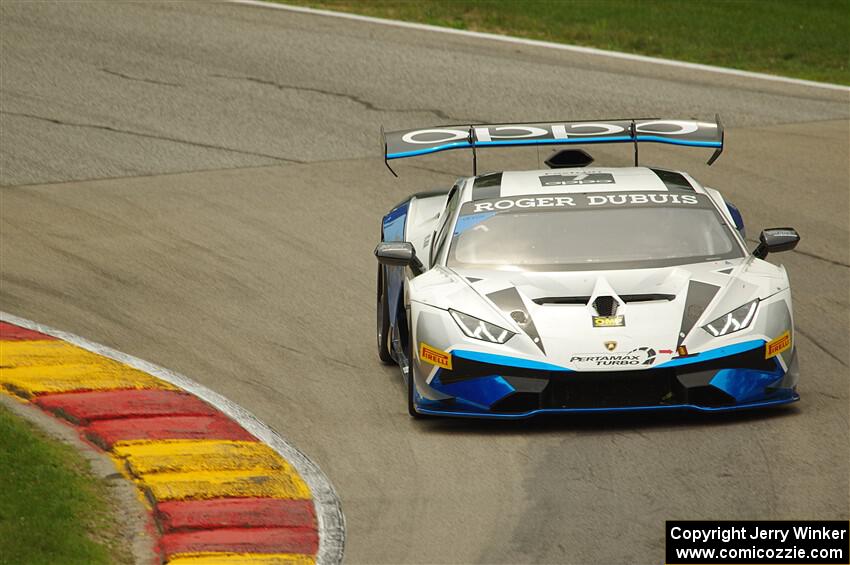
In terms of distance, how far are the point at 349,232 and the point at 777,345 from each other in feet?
18.1

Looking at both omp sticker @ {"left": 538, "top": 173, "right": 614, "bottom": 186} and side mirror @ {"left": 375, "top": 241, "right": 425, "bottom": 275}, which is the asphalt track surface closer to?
side mirror @ {"left": 375, "top": 241, "right": 425, "bottom": 275}

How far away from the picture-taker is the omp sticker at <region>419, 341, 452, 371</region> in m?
8.49

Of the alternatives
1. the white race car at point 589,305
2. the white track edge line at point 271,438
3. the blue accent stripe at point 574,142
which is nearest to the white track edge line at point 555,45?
the blue accent stripe at point 574,142

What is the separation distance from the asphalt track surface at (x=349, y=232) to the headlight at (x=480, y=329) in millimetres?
559

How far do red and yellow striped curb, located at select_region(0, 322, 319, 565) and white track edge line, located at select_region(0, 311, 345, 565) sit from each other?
0.05 metres

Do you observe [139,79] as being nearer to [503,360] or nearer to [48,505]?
[503,360]

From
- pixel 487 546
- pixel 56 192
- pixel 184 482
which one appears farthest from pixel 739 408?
pixel 56 192

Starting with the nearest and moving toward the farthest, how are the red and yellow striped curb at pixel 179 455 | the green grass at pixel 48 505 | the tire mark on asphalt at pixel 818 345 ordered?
the green grass at pixel 48 505, the red and yellow striped curb at pixel 179 455, the tire mark on asphalt at pixel 818 345

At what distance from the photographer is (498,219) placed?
9531mm

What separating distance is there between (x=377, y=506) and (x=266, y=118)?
378 inches

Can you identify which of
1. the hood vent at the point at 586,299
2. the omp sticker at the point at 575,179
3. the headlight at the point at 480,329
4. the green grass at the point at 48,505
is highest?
the omp sticker at the point at 575,179

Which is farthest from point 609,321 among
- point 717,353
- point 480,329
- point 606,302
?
point 480,329

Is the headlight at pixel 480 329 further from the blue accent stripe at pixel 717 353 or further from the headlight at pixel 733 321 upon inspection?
the headlight at pixel 733 321

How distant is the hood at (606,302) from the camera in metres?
8.26
